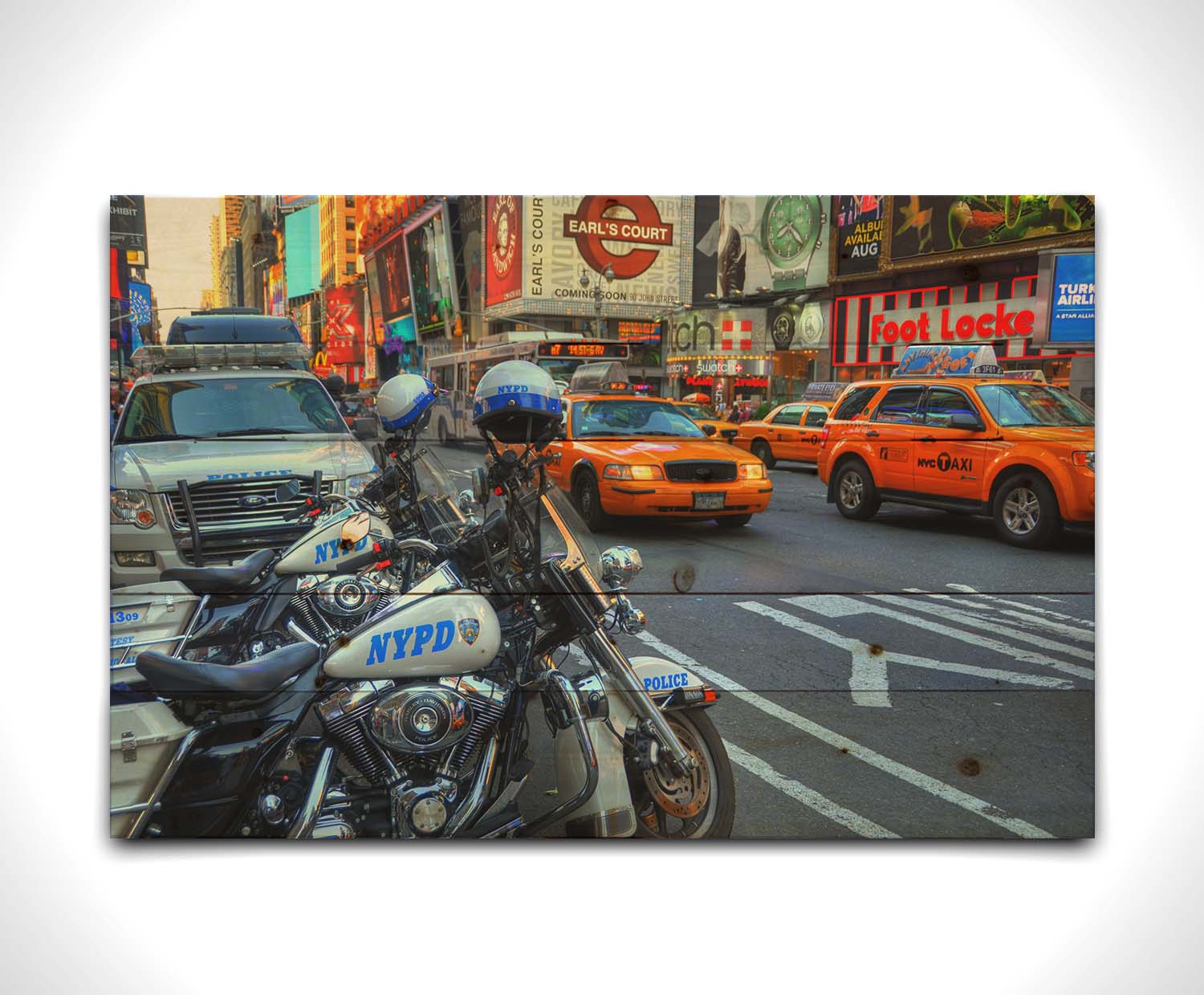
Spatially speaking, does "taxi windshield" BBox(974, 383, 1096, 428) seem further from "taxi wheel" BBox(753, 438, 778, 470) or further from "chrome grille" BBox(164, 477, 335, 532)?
"chrome grille" BBox(164, 477, 335, 532)

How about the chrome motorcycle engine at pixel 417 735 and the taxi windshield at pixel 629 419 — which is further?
the taxi windshield at pixel 629 419

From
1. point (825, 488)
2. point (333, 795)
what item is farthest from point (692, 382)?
point (333, 795)

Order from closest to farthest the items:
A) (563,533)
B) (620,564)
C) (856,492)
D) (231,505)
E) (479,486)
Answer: (620,564) < (563,533) < (479,486) < (231,505) < (856,492)

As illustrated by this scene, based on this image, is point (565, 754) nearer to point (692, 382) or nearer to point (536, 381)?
point (536, 381)

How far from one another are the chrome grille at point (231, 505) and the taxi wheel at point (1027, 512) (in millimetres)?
2899

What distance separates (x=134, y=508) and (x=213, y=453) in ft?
1.29

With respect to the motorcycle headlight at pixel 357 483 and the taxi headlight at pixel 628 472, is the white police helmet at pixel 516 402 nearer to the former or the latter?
the taxi headlight at pixel 628 472

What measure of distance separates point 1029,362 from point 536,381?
1.98m

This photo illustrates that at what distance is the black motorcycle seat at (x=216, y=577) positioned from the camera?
150 inches

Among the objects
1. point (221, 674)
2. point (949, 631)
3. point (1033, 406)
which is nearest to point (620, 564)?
point (221, 674)

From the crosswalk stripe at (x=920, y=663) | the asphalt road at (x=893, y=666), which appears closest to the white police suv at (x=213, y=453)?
the asphalt road at (x=893, y=666)

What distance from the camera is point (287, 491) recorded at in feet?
12.8

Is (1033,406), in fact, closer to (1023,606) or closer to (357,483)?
(1023,606)
